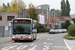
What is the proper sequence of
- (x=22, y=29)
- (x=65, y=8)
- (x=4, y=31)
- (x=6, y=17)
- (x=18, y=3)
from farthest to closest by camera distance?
1. (x=65, y=8)
2. (x=18, y=3)
3. (x=6, y=17)
4. (x=4, y=31)
5. (x=22, y=29)

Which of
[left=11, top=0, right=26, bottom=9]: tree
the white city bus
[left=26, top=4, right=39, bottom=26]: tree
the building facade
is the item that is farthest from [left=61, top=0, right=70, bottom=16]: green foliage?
the white city bus

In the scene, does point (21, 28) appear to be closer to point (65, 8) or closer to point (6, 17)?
point (6, 17)

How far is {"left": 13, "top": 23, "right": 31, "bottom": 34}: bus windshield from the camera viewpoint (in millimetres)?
22109

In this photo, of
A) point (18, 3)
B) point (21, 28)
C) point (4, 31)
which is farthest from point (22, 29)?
point (18, 3)

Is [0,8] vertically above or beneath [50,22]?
above

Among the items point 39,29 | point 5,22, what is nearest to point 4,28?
point 5,22

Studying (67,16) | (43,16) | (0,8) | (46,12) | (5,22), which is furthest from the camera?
(67,16)

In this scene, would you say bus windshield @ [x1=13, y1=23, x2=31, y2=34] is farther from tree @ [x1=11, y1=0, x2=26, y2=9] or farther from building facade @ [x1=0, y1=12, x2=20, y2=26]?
tree @ [x1=11, y1=0, x2=26, y2=9]

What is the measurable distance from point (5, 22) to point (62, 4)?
212ft

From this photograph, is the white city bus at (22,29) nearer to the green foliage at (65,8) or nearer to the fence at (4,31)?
the fence at (4,31)

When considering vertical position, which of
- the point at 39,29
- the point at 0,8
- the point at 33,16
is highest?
the point at 0,8

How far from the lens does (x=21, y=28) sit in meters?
22.2

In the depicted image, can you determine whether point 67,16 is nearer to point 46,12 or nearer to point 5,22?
point 46,12

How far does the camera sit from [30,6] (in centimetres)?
5453
